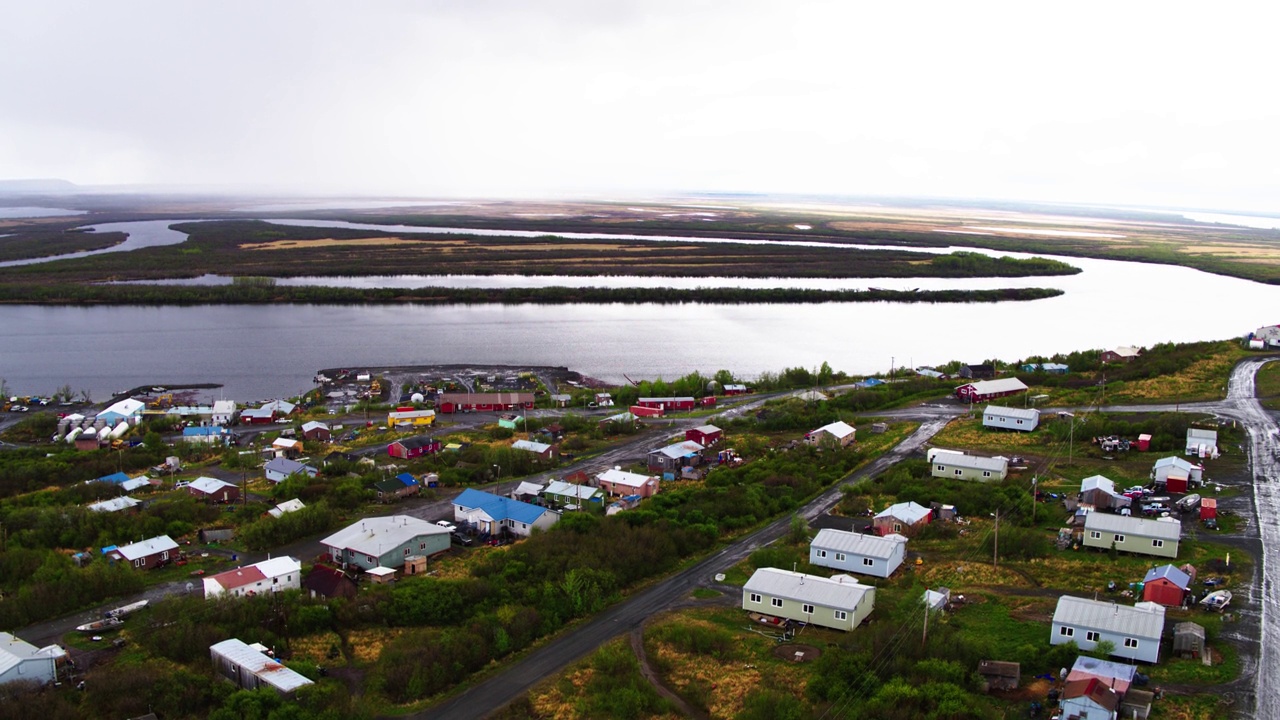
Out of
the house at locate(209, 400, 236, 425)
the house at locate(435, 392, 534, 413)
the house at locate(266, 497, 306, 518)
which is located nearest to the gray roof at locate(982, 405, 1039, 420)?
the house at locate(435, 392, 534, 413)

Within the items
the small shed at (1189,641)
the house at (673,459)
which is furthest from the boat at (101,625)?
the small shed at (1189,641)

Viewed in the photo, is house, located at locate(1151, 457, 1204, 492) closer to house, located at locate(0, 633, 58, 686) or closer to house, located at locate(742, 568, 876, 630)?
house, located at locate(742, 568, 876, 630)

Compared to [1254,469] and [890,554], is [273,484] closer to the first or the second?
[890,554]

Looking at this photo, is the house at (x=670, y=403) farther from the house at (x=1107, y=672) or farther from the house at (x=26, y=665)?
the house at (x=26, y=665)

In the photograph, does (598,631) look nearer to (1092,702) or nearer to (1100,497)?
(1092,702)

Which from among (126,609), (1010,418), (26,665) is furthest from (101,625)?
(1010,418)
